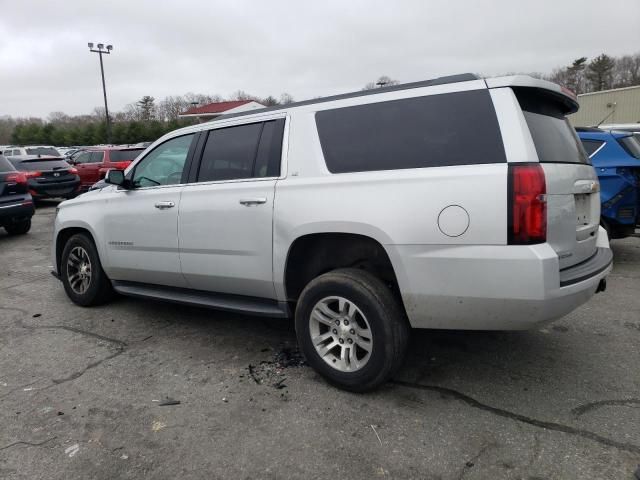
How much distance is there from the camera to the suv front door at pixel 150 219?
421 cm

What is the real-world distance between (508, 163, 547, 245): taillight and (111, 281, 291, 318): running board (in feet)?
5.66

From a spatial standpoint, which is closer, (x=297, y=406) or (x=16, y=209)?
(x=297, y=406)

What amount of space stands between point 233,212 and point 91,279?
229 centimetres

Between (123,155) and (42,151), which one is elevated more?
(42,151)

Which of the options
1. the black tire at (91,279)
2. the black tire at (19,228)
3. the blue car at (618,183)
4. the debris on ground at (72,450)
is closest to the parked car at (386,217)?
the black tire at (91,279)

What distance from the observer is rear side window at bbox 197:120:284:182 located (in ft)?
11.9

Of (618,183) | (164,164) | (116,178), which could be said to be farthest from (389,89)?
(618,183)

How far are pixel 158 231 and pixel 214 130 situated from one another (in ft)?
3.28

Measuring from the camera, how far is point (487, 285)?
272 cm

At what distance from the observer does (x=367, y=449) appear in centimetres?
266

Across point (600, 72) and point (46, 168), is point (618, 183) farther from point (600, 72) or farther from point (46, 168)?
point (600, 72)

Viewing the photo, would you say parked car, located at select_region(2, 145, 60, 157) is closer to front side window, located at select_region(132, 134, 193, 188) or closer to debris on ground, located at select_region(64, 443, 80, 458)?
front side window, located at select_region(132, 134, 193, 188)

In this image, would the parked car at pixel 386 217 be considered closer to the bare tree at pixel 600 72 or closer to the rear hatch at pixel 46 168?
the rear hatch at pixel 46 168

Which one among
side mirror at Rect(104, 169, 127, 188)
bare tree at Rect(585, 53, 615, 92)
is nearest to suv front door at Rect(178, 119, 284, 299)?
side mirror at Rect(104, 169, 127, 188)
